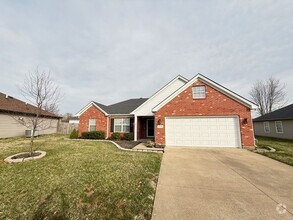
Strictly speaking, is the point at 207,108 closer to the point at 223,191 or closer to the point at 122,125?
the point at 223,191

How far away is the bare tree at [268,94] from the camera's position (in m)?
30.7

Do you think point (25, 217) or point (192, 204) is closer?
point (25, 217)

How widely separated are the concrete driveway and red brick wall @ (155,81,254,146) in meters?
4.19

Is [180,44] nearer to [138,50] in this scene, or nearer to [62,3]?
[138,50]

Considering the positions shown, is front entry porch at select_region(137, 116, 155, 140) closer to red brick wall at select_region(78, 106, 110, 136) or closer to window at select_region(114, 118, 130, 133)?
window at select_region(114, 118, 130, 133)

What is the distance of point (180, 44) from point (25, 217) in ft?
45.1

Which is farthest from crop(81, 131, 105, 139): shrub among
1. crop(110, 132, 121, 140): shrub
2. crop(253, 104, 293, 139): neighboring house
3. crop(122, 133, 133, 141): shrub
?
crop(253, 104, 293, 139): neighboring house

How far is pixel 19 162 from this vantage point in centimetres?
613

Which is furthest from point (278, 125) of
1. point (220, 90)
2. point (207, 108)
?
point (207, 108)

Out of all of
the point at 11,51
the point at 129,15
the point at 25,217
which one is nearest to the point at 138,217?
the point at 25,217

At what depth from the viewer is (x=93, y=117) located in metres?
16.1

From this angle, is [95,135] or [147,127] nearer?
[95,135]

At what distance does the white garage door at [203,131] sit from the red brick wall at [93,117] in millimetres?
8085

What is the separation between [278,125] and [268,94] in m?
19.8
